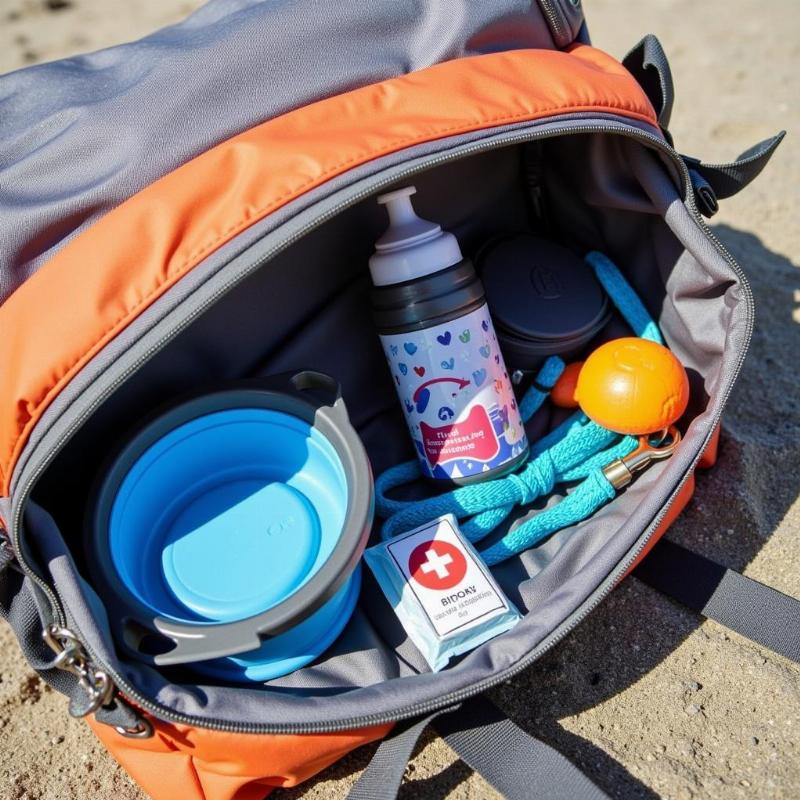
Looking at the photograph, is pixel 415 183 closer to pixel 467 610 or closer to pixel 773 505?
pixel 467 610

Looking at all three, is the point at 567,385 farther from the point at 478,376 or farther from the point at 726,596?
the point at 726,596

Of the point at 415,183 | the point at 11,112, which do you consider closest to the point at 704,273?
the point at 415,183

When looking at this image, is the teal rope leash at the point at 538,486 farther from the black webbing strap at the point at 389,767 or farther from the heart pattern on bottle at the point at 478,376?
the black webbing strap at the point at 389,767

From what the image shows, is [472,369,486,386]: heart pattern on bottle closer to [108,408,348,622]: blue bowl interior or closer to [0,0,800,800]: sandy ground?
[108,408,348,622]: blue bowl interior

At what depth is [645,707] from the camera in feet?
3.28

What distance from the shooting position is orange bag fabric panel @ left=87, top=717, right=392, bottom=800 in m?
0.83

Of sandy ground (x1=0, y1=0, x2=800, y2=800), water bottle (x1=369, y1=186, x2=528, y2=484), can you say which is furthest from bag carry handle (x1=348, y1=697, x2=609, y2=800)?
water bottle (x1=369, y1=186, x2=528, y2=484)

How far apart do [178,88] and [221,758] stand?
778 mm

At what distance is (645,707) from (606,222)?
0.74m

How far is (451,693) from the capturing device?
0.88m

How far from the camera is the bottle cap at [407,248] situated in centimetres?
102

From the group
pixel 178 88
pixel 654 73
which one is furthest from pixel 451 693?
pixel 654 73

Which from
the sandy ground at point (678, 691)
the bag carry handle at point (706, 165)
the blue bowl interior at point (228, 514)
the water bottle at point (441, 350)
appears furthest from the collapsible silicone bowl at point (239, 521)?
the bag carry handle at point (706, 165)

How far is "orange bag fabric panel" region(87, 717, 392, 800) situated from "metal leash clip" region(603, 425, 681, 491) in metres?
0.48
